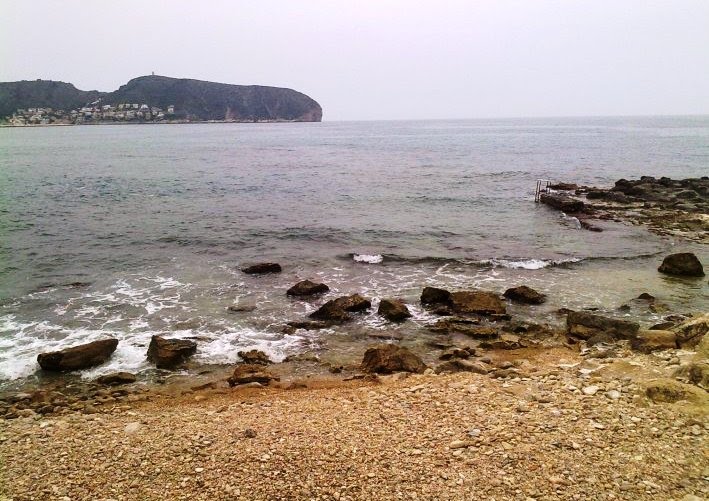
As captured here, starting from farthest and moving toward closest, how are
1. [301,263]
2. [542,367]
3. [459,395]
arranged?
1. [301,263]
2. [542,367]
3. [459,395]

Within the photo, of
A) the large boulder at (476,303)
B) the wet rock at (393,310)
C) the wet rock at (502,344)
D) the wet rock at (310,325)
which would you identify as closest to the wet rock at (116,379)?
the wet rock at (310,325)

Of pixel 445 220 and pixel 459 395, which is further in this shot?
pixel 445 220

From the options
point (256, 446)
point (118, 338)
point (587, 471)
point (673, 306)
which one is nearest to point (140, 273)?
point (118, 338)

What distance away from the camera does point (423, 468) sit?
678 centimetres

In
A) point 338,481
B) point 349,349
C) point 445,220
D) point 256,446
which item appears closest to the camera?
point 338,481

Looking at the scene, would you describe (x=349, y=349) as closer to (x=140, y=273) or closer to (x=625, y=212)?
(x=140, y=273)

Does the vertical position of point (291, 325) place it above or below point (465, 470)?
below

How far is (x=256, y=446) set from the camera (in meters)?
7.49

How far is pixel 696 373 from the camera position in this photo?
9.13m

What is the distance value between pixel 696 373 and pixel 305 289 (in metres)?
12.7

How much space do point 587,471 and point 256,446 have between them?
5.19 m

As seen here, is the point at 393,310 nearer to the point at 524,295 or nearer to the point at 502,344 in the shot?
the point at 502,344

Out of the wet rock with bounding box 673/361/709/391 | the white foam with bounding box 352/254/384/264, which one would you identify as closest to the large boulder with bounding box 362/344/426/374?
the wet rock with bounding box 673/361/709/391

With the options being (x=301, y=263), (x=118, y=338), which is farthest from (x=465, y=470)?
(x=301, y=263)
